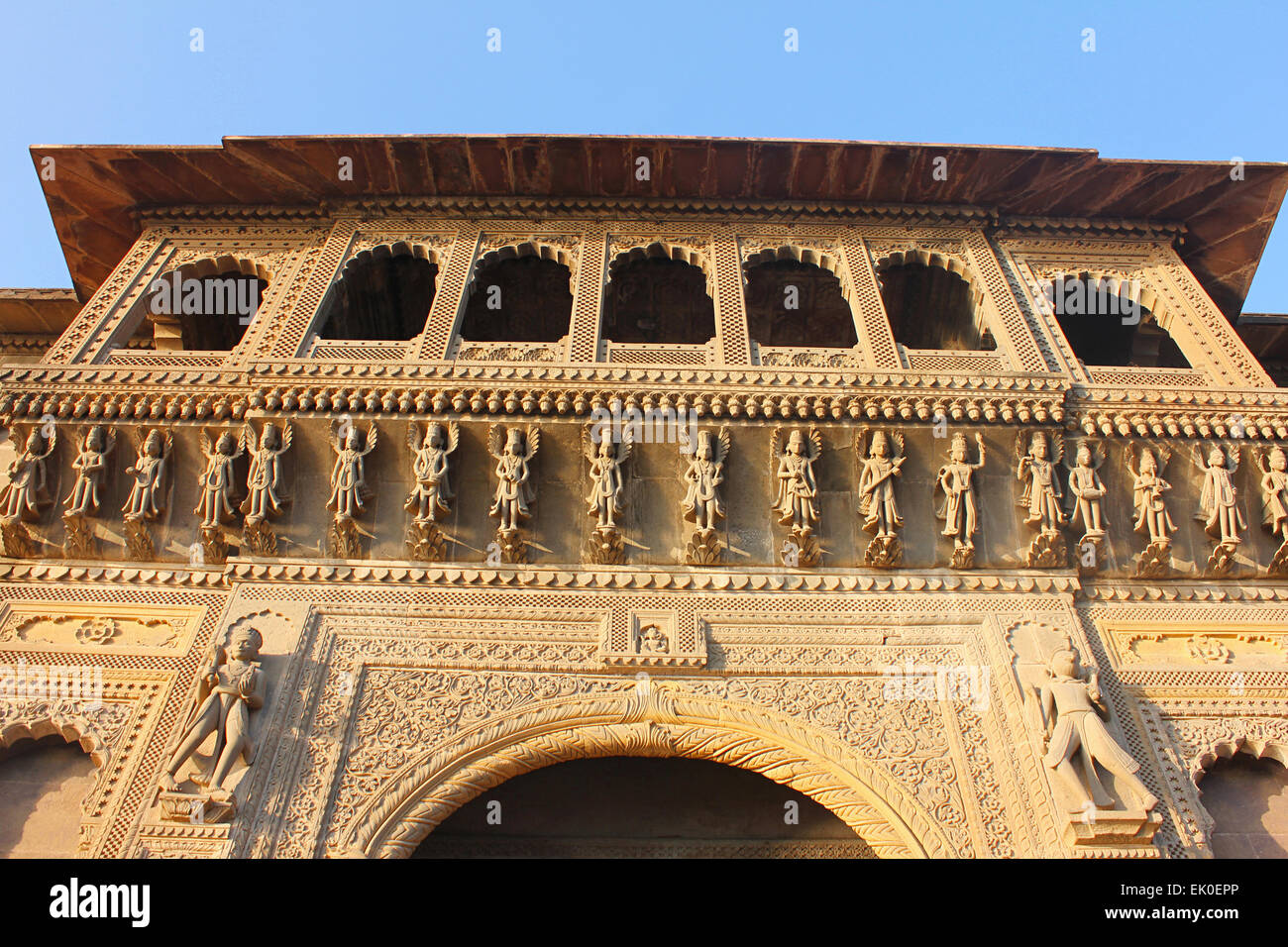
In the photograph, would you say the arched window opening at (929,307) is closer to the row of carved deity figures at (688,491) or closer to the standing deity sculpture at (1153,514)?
the standing deity sculpture at (1153,514)

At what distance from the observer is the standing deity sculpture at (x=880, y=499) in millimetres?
7516

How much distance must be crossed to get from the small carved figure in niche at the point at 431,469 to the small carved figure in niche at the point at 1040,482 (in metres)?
4.16

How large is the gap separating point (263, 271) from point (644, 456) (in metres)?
4.15

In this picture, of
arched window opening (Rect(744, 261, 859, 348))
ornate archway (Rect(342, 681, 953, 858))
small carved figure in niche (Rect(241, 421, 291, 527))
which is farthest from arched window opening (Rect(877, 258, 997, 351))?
small carved figure in niche (Rect(241, 421, 291, 527))

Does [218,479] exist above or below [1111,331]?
below

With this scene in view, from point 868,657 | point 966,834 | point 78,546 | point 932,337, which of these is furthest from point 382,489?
point 932,337

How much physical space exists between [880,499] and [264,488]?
4.42 metres

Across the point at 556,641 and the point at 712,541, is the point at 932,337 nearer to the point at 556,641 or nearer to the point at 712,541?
the point at 712,541

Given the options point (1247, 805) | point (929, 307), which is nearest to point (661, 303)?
point (929, 307)

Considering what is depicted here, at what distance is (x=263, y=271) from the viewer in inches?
373

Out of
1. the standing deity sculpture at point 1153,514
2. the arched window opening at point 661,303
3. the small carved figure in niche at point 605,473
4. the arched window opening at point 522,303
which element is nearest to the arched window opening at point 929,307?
the arched window opening at point 661,303

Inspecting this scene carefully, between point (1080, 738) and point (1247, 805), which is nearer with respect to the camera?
point (1080, 738)

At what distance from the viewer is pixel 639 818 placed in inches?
318

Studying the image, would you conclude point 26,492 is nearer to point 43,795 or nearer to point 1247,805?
point 43,795
